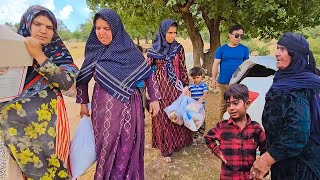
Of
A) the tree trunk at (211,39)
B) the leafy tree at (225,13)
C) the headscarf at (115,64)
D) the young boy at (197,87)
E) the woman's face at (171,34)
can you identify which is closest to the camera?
the headscarf at (115,64)

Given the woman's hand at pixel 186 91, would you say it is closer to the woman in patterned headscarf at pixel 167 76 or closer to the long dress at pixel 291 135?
the woman in patterned headscarf at pixel 167 76

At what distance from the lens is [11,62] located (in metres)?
1.92

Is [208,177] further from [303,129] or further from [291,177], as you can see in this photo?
[303,129]

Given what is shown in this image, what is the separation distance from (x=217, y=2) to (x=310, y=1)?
1.84 metres

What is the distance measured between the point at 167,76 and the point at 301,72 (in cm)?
209

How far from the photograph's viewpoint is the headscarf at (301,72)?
72.8 inches

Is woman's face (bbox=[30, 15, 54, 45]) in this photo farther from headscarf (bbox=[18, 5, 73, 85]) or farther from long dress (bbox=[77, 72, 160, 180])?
long dress (bbox=[77, 72, 160, 180])

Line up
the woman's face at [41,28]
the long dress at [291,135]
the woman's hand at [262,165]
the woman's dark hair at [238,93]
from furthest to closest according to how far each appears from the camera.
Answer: the woman's dark hair at [238,93]
the woman's face at [41,28]
the woman's hand at [262,165]
the long dress at [291,135]

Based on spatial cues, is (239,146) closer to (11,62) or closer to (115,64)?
(115,64)

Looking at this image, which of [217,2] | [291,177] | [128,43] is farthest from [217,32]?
[291,177]

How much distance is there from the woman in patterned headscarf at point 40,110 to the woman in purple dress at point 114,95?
0.34 meters

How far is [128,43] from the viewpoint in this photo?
104 inches

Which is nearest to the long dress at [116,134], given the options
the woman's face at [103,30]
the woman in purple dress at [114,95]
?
the woman in purple dress at [114,95]

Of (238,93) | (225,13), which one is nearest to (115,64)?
(238,93)
